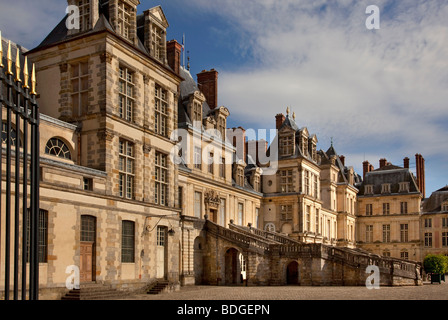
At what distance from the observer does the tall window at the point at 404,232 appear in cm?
5834

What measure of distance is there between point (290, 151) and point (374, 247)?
21942 mm

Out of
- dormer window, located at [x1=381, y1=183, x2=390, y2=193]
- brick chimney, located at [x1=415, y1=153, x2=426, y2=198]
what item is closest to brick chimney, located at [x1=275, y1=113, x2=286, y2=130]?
dormer window, located at [x1=381, y1=183, x2=390, y2=193]

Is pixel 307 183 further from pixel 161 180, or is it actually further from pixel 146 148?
pixel 146 148

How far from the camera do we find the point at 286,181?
4362 cm

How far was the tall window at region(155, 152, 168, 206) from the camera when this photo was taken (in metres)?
25.2

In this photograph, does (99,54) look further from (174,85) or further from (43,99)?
(174,85)

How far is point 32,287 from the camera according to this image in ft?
19.9

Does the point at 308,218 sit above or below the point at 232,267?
above

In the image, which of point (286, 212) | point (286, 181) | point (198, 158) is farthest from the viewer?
point (286, 181)

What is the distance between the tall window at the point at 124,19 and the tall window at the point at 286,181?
2322 cm

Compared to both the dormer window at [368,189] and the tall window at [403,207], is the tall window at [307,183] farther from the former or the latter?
the tall window at [403,207]

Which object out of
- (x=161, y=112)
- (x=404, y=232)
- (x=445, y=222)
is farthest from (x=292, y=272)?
(x=445, y=222)

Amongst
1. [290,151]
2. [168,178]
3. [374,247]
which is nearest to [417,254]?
[374,247]

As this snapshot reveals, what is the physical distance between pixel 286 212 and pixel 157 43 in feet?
71.0
